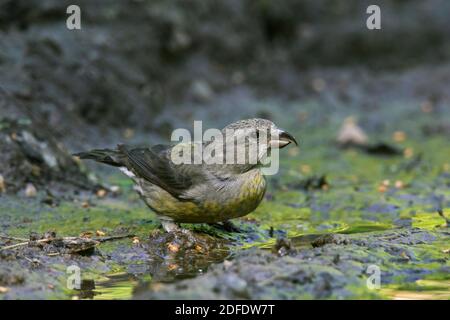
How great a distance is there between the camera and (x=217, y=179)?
679 centimetres

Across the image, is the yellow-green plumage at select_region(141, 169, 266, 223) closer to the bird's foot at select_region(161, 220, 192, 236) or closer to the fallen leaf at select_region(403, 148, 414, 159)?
the bird's foot at select_region(161, 220, 192, 236)

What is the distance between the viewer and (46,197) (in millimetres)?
8203

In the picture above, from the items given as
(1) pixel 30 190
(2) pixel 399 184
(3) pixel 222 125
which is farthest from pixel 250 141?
(3) pixel 222 125

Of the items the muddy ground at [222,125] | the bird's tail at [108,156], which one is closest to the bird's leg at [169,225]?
the muddy ground at [222,125]

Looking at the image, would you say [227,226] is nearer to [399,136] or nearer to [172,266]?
[172,266]

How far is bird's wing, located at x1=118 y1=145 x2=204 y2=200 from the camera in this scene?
686cm

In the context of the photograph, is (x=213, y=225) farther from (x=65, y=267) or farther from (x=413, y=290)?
(x=413, y=290)

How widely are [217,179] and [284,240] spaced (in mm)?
1029

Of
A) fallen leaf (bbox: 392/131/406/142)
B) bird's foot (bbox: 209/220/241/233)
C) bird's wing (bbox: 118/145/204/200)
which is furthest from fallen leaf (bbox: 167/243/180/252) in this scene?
fallen leaf (bbox: 392/131/406/142)

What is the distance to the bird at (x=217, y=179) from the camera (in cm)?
670

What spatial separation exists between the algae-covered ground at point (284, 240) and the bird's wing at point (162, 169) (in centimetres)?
44

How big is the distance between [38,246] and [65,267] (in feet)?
1.14
